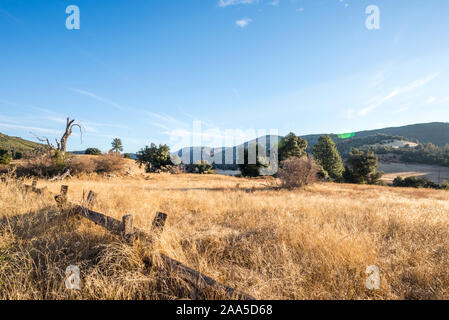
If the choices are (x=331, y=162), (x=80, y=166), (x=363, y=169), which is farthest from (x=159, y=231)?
(x=363, y=169)

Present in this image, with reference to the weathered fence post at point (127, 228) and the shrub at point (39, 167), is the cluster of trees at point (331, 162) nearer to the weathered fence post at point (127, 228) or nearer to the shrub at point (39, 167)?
the shrub at point (39, 167)

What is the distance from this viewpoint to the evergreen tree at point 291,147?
32.7 m

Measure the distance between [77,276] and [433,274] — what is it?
5.00 meters

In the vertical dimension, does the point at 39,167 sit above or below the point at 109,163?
below

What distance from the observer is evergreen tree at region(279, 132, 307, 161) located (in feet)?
107

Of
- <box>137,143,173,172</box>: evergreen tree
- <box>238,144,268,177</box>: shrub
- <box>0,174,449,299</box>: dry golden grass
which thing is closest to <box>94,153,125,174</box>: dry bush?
<box>137,143,173,172</box>: evergreen tree

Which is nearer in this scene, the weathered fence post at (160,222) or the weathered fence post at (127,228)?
the weathered fence post at (127,228)

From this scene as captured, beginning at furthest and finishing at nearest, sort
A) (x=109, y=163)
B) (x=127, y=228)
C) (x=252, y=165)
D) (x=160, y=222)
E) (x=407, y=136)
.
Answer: (x=407, y=136), (x=252, y=165), (x=109, y=163), (x=160, y=222), (x=127, y=228)

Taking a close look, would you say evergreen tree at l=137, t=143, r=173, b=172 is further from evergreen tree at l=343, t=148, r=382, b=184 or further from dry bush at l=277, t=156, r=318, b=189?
evergreen tree at l=343, t=148, r=382, b=184

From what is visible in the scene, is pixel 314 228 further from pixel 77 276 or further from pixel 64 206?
pixel 64 206

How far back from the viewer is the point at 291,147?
1303 inches

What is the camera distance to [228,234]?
4016 millimetres

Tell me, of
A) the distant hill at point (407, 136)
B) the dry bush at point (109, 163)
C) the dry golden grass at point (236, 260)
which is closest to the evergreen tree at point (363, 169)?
the dry golden grass at point (236, 260)

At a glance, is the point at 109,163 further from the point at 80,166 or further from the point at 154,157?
the point at 154,157
